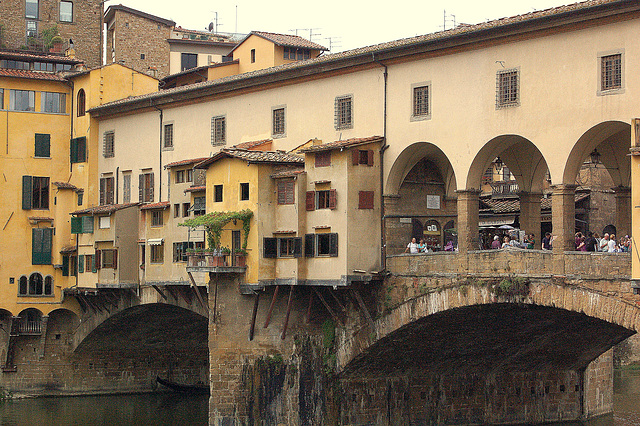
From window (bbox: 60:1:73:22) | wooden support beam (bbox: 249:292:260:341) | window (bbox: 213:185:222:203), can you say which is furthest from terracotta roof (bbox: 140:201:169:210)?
window (bbox: 60:1:73:22)

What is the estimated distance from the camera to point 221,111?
50844mm

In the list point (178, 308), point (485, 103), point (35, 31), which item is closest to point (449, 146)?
point (485, 103)

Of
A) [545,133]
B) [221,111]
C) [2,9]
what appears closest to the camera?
[545,133]

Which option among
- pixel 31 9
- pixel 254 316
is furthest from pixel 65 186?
pixel 254 316

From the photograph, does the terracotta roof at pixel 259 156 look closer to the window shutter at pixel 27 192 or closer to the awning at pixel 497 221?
the awning at pixel 497 221

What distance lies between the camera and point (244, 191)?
44.7 meters

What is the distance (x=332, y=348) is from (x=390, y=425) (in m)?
4.20

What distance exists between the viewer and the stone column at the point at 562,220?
121 ft

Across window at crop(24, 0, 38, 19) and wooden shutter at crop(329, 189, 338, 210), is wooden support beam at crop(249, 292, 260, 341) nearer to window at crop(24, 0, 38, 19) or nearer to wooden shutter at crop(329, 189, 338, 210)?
wooden shutter at crop(329, 189, 338, 210)

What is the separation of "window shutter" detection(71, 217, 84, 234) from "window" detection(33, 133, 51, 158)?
425 cm

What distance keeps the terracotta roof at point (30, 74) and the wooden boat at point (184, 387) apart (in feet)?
54.6

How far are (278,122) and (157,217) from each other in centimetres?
898

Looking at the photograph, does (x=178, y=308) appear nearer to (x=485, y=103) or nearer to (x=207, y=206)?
(x=207, y=206)

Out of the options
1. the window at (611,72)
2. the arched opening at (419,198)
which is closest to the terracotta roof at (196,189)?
the arched opening at (419,198)
